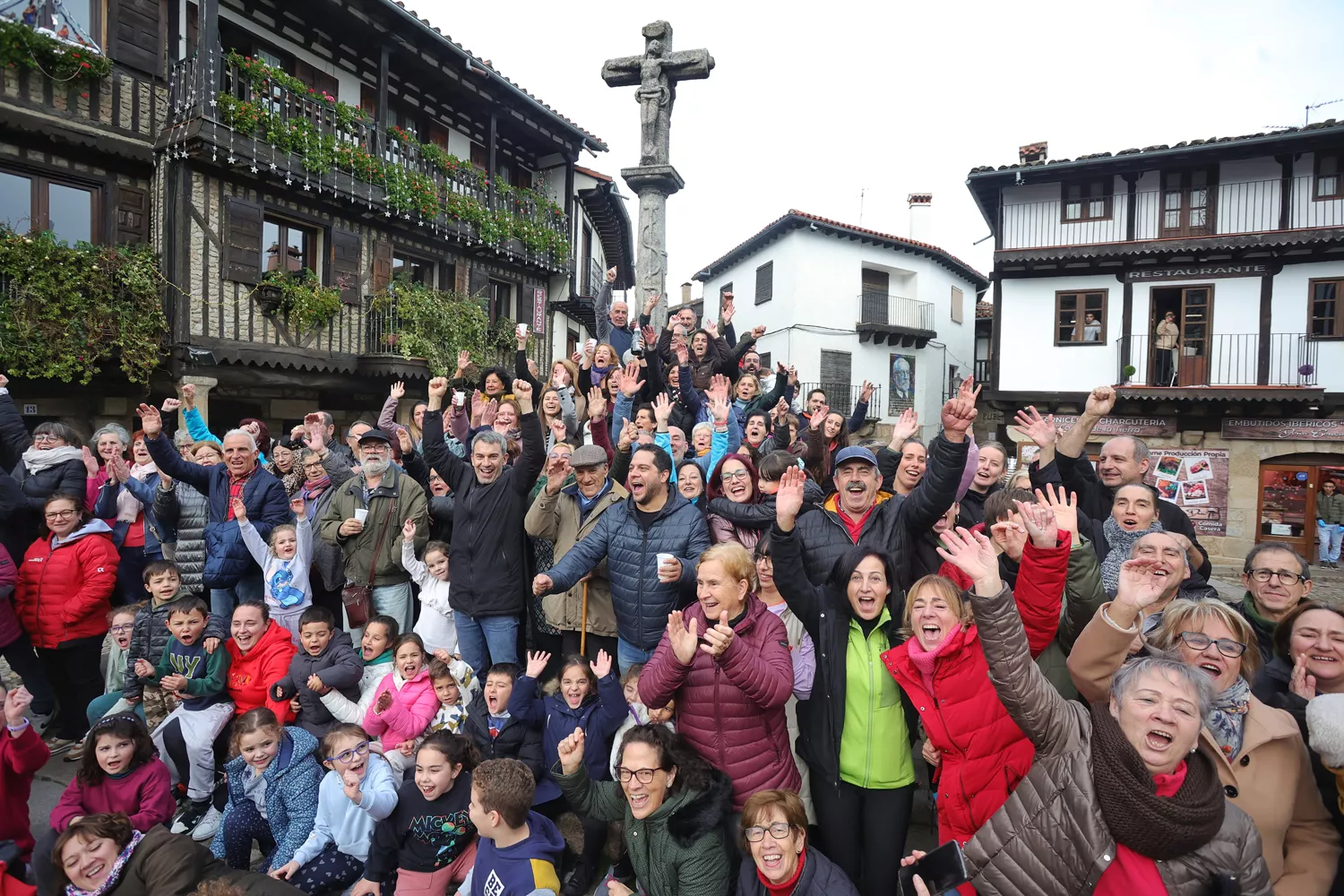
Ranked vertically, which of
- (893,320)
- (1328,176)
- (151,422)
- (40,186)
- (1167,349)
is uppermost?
(1328,176)

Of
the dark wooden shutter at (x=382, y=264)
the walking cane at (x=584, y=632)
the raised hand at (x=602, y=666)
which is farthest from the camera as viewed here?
the dark wooden shutter at (x=382, y=264)

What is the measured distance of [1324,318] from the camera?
14.7m

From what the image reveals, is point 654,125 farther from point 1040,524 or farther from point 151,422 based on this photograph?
point 1040,524

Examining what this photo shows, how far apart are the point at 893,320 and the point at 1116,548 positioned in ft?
68.1

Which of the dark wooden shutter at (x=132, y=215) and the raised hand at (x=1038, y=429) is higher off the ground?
the dark wooden shutter at (x=132, y=215)

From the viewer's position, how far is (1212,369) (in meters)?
15.5

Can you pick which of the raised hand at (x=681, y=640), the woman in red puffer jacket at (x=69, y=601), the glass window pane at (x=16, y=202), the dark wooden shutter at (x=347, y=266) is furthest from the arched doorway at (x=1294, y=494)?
the glass window pane at (x=16, y=202)

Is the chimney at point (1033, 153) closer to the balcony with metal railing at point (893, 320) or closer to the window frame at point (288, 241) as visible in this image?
the balcony with metal railing at point (893, 320)

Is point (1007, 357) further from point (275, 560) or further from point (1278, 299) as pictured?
point (275, 560)

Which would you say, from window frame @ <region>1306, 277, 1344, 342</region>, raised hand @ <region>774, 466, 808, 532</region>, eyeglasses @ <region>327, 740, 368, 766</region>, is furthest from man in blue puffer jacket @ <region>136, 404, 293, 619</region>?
window frame @ <region>1306, 277, 1344, 342</region>

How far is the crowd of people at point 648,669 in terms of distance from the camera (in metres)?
2.25

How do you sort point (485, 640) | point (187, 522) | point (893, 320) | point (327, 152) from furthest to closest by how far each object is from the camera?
point (893, 320)
point (327, 152)
point (187, 522)
point (485, 640)

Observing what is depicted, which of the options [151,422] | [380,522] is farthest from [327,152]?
[380,522]

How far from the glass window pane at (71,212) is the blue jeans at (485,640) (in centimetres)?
982
